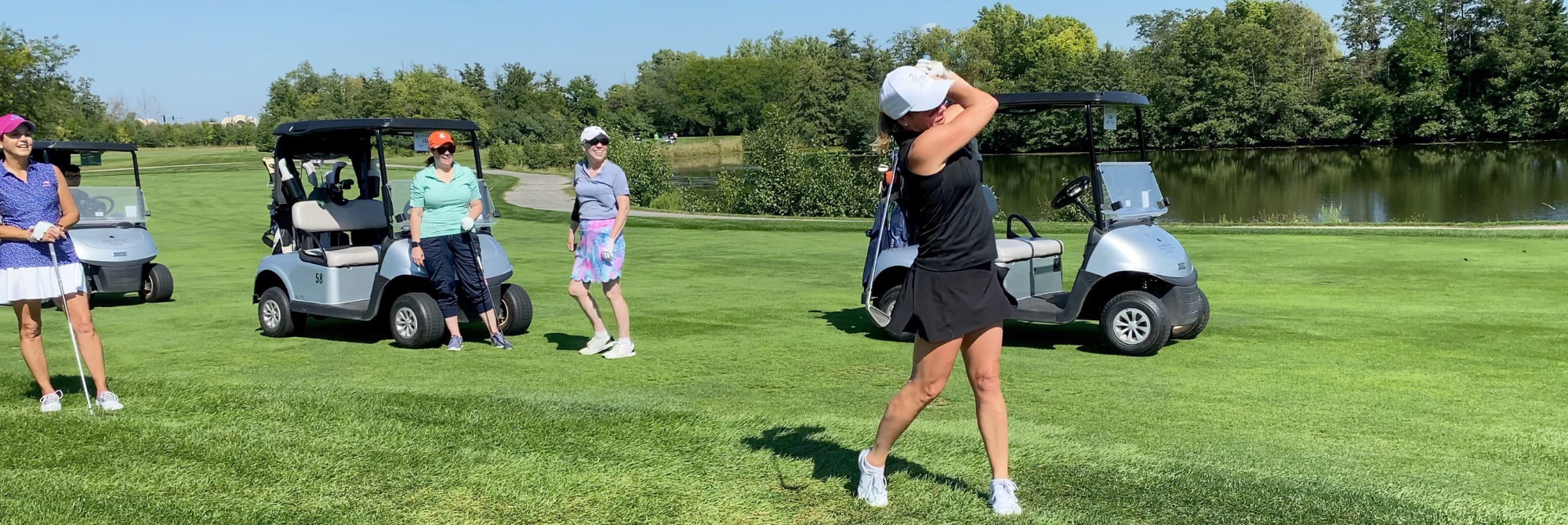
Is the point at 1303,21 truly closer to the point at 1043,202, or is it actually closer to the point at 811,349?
the point at 1043,202

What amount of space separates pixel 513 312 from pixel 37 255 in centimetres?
337

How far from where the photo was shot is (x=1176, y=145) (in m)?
72.9

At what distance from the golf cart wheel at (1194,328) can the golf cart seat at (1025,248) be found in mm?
1057

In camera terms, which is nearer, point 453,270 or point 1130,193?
point 1130,193

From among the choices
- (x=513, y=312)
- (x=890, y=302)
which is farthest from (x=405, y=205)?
(x=890, y=302)

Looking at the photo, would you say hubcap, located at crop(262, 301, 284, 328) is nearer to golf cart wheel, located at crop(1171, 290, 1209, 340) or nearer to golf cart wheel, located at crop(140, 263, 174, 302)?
golf cart wheel, located at crop(140, 263, 174, 302)

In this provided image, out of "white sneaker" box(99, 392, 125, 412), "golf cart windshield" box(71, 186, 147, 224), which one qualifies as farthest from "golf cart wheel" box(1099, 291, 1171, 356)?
"golf cart windshield" box(71, 186, 147, 224)

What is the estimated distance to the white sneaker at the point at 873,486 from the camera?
401cm

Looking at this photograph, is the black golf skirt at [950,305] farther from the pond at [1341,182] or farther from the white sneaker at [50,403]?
the pond at [1341,182]

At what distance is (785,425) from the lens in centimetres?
518

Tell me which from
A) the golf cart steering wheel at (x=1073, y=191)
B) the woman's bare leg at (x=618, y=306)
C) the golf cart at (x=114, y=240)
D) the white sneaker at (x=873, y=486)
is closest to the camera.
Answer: the white sneaker at (x=873, y=486)

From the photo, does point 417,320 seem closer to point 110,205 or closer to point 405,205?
point 405,205

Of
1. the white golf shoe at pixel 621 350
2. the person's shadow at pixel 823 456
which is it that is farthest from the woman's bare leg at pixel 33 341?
the person's shadow at pixel 823 456

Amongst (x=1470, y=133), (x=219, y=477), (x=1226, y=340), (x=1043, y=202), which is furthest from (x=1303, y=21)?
(x=219, y=477)
